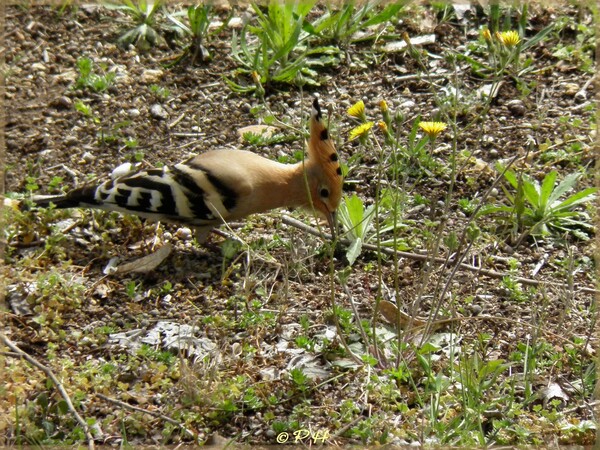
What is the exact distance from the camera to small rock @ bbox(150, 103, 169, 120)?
15.0 ft

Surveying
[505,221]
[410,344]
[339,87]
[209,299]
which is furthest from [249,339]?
[339,87]

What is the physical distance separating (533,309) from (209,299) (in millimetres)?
1220

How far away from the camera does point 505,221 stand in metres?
3.90

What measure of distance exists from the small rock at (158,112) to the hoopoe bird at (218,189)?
1.67 ft

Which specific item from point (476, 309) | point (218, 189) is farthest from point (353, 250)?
point (218, 189)

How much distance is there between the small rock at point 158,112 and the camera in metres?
4.58

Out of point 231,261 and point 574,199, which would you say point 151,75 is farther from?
point 574,199

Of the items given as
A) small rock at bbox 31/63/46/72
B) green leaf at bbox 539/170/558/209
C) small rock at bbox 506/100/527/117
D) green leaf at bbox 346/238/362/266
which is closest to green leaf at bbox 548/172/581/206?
green leaf at bbox 539/170/558/209

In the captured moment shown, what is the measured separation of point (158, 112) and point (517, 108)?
1774mm

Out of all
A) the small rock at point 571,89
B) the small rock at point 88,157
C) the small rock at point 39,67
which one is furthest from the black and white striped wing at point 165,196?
the small rock at point 571,89

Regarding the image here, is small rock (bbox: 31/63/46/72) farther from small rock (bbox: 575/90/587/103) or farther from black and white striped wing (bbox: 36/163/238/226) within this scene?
small rock (bbox: 575/90/587/103)

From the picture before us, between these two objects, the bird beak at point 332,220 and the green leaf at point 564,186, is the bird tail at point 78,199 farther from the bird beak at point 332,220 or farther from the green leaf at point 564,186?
the green leaf at point 564,186

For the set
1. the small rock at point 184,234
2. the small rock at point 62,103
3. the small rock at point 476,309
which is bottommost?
the small rock at point 476,309

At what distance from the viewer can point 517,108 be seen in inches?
180
